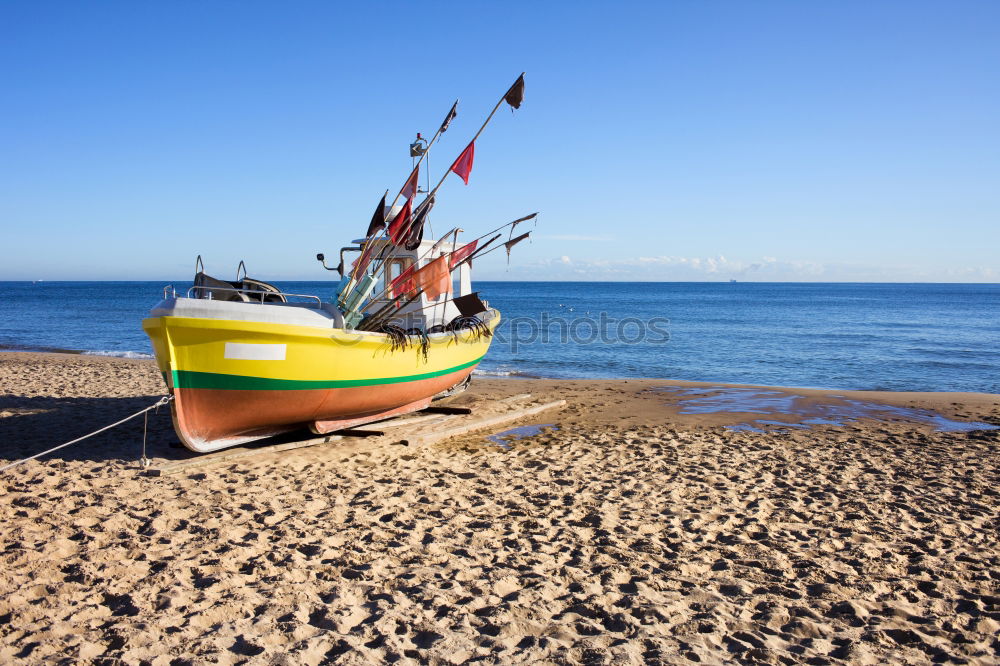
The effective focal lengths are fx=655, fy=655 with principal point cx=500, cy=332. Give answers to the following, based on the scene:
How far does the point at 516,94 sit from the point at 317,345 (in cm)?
440

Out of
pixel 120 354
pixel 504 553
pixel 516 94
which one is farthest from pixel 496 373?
pixel 120 354

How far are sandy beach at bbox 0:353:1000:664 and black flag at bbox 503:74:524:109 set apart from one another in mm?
4744

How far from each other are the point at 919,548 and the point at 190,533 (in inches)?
231

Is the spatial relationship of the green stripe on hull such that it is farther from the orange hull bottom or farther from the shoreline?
the shoreline

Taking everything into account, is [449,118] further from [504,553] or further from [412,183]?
[504,553]

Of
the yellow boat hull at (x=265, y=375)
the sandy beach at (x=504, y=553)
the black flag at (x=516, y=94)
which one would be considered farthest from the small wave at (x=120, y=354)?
the black flag at (x=516, y=94)

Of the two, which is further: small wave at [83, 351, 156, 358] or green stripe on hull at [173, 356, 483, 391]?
small wave at [83, 351, 156, 358]

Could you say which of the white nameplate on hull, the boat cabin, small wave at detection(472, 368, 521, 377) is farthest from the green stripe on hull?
small wave at detection(472, 368, 521, 377)

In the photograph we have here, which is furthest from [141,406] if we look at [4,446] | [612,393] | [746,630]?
[746,630]

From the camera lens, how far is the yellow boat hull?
7.04 metres

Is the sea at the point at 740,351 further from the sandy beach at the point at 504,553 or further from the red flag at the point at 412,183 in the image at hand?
the sandy beach at the point at 504,553

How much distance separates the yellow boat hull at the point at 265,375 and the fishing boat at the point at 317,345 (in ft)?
0.04

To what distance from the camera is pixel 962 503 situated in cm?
642

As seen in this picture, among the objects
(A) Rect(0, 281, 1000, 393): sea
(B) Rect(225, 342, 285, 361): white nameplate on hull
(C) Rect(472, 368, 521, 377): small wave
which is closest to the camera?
(B) Rect(225, 342, 285, 361): white nameplate on hull
